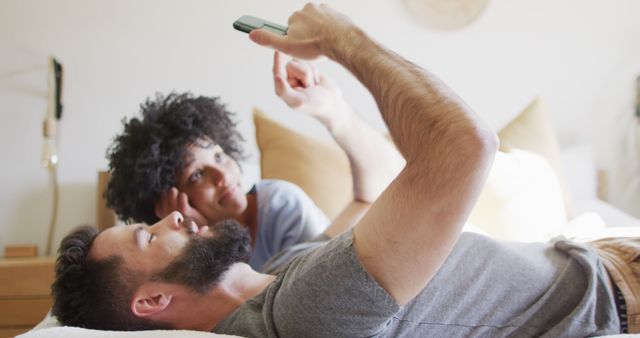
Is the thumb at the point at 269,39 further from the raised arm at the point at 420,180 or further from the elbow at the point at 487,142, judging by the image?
the elbow at the point at 487,142

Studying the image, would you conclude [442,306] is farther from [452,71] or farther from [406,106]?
[452,71]

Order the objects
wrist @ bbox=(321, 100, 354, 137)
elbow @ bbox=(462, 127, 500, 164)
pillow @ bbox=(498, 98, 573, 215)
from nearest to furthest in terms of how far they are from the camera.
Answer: elbow @ bbox=(462, 127, 500, 164) < wrist @ bbox=(321, 100, 354, 137) < pillow @ bbox=(498, 98, 573, 215)

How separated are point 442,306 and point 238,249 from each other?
42 centimetres

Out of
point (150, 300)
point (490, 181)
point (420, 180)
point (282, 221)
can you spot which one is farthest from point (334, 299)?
point (490, 181)

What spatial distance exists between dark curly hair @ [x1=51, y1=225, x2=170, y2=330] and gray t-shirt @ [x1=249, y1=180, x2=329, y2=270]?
49cm

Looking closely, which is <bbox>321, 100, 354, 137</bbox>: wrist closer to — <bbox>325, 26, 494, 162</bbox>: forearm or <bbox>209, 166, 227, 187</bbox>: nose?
<bbox>209, 166, 227, 187</bbox>: nose

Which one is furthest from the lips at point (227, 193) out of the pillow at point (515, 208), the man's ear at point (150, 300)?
the pillow at point (515, 208)

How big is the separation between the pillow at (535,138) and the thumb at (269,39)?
121cm

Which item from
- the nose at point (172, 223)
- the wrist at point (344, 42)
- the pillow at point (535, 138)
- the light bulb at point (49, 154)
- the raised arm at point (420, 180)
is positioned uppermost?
the wrist at point (344, 42)

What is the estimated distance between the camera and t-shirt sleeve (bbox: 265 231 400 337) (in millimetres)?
652

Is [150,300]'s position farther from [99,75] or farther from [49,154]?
[99,75]

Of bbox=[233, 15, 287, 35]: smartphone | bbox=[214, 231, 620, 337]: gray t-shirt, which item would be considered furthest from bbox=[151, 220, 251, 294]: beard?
bbox=[233, 15, 287, 35]: smartphone

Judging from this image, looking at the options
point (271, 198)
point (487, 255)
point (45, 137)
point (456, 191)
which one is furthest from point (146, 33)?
point (456, 191)

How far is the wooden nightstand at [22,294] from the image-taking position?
2.03 meters
